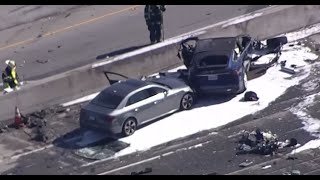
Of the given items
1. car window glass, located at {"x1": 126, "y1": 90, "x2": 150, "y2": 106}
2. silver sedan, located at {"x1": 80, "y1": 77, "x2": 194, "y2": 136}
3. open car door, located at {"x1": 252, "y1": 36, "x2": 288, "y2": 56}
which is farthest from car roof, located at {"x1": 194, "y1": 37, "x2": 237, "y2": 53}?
car window glass, located at {"x1": 126, "y1": 90, "x2": 150, "y2": 106}

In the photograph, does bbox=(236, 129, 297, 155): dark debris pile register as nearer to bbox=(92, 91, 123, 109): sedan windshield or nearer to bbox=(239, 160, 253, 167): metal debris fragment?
bbox=(239, 160, 253, 167): metal debris fragment

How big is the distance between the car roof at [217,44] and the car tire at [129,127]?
3.63 m

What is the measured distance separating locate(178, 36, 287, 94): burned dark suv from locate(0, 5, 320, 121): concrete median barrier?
6.13ft

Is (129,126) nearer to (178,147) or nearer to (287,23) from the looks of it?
(178,147)

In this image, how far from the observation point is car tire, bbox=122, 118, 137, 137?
2783 cm

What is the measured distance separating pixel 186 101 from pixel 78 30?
8578 mm

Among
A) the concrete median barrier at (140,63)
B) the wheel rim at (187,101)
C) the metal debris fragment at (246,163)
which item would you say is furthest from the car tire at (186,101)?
the metal debris fragment at (246,163)

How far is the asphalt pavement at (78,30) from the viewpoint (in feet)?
111

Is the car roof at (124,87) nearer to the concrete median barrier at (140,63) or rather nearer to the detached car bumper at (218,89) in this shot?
the detached car bumper at (218,89)

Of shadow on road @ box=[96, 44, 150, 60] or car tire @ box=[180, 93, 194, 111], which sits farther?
shadow on road @ box=[96, 44, 150, 60]

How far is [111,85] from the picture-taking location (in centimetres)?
2903

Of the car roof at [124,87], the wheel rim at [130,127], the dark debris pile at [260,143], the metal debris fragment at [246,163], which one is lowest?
the metal debris fragment at [246,163]

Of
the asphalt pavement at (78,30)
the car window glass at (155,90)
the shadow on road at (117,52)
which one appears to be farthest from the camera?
the asphalt pavement at (78,30)

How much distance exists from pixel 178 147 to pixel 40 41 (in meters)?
10.5
